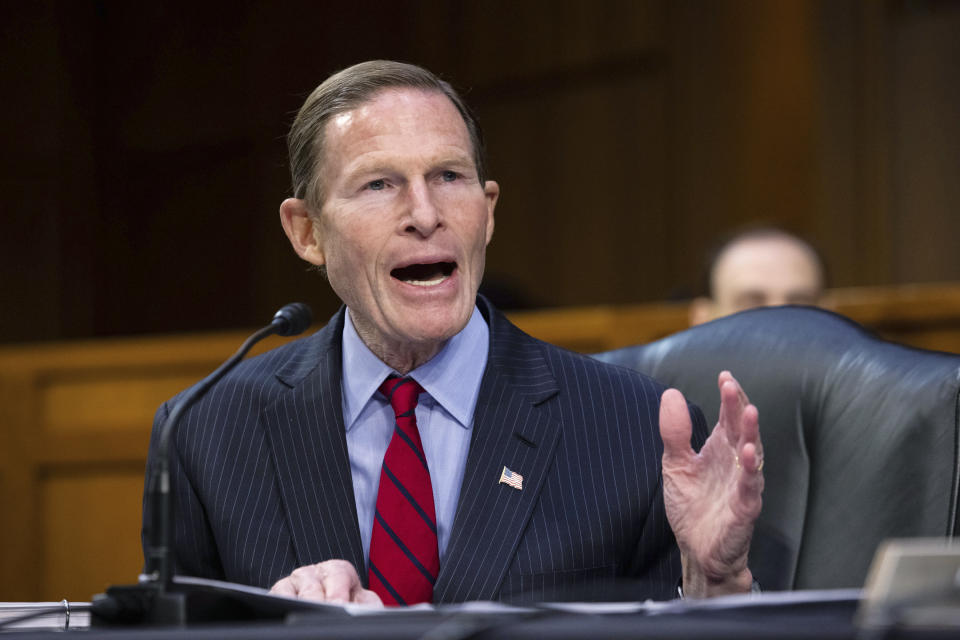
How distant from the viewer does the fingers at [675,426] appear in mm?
1194

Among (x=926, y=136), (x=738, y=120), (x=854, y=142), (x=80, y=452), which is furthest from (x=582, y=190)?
(x=80, y=452)

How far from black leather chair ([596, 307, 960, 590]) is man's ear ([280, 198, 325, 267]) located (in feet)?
1.74

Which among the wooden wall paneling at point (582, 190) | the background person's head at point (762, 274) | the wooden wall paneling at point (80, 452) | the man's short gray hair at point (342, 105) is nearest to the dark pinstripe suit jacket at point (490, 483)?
the man's short gray hair at point (342, 105)

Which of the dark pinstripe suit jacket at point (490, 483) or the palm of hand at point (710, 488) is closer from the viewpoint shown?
the palm of hand at point (710, 488)

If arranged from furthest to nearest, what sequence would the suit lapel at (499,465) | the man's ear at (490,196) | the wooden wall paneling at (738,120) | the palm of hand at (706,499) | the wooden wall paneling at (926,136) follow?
the wooden wall paneling at (738,120) → the wooden wall paneling at (926,136) → the man's ear at (490,196) → the suit lapel at (499,465) → the palm of hand at (706,499)

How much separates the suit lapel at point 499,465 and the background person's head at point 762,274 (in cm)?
128

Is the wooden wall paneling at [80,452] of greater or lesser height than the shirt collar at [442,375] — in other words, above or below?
below

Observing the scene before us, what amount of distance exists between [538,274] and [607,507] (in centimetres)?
392

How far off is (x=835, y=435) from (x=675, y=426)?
432 mm

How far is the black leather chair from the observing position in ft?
4.77

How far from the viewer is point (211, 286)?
20.7 feet

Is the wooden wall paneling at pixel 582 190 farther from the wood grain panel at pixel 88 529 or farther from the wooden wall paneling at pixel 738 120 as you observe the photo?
the wood grain panel at pixel 88 529

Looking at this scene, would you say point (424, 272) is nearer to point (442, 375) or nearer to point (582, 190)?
point (442, 375)

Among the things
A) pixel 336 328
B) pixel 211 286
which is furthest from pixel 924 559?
pixel 211 286
